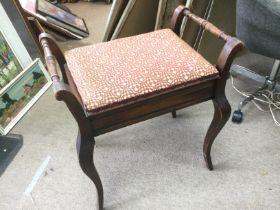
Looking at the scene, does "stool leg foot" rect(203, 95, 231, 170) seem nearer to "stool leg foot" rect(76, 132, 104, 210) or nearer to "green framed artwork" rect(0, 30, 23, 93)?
"stool leg foot" rect(76, 132, 104, 210)

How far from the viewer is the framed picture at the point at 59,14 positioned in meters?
1.97

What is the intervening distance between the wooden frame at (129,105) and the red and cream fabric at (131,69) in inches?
1.3

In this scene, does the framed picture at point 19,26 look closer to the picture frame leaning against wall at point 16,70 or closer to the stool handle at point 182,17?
the picture frame leaning against wall at point 16,70

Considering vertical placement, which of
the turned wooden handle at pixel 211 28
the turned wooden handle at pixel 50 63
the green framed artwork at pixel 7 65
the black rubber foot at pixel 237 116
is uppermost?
the turned wooden handle at pixel 50 63

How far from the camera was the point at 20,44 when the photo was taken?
→ 1.58m

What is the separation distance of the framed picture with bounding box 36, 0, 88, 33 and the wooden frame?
1215mm

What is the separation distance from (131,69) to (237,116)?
0.77 metres

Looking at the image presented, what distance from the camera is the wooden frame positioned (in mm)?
753

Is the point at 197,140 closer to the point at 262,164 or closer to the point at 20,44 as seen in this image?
the point at 262,164

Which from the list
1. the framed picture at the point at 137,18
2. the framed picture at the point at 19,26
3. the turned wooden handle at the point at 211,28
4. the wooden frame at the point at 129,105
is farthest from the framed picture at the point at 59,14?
the turned wooden handle at the point at 211,28

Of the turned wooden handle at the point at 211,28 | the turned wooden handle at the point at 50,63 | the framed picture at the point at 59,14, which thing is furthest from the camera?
the framed picture at the point at 59,14

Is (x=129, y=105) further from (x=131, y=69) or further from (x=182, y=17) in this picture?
(x=182, y=17)

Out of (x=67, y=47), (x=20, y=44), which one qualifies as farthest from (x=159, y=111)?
(x=67, y=47)

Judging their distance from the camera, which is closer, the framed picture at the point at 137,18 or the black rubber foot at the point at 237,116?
the black rubber foot at the point at 237,116
